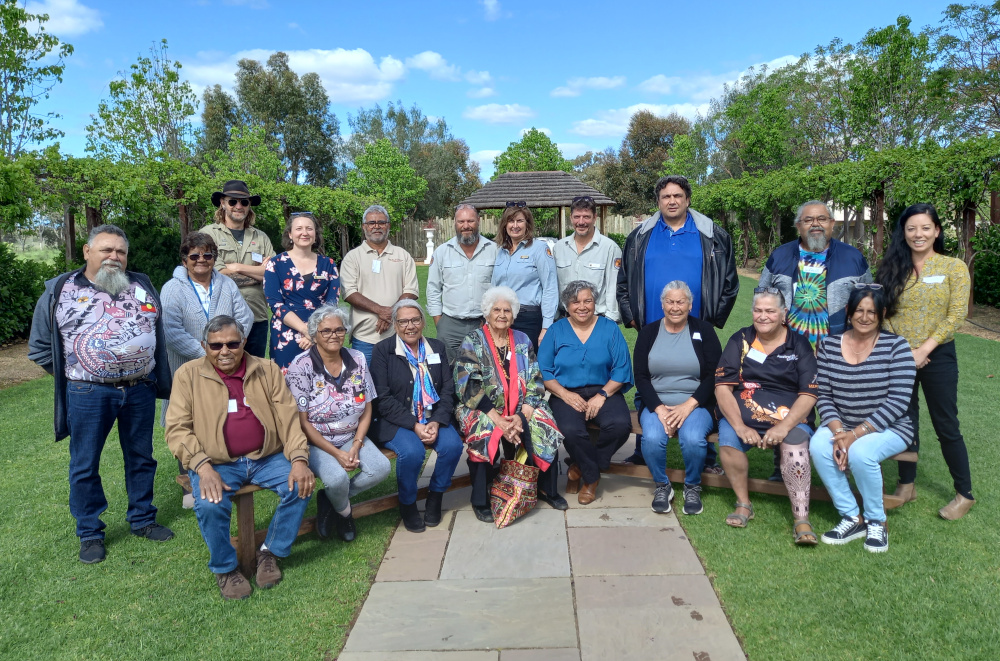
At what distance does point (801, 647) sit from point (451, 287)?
3.28 meters

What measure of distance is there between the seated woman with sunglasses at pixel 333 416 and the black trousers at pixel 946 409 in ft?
10.5

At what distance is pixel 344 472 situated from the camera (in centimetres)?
373

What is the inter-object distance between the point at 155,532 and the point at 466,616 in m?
2.03

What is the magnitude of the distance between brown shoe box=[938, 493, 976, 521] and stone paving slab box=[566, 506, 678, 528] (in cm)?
153

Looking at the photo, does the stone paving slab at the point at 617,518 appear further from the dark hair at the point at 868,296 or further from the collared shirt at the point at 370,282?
the collared shirt at the point at 370,282

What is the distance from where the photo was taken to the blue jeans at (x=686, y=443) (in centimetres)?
410

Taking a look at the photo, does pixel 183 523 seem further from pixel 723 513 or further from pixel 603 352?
pixel 723 513

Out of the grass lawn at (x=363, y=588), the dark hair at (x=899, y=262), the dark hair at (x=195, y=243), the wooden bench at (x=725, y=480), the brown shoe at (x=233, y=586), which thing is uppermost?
the dark hair at (x=195, y=243)

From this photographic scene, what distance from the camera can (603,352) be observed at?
4426mm

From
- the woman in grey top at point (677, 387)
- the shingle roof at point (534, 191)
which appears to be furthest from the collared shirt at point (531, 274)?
the shingle roof at point (534, 191)

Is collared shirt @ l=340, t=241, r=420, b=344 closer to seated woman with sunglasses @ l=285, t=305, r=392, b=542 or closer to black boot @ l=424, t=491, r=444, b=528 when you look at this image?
seated woman with sunglasses @ l=285, t=305, r=392, b=542

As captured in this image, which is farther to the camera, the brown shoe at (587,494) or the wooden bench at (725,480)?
the brown shoe at (587,494)

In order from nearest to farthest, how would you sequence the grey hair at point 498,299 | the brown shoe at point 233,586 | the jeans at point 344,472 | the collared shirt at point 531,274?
the brown shoe at point 233,586, the jeans at point 344,472, the grey hair at point 498,299, the collared shirt at point 531,274

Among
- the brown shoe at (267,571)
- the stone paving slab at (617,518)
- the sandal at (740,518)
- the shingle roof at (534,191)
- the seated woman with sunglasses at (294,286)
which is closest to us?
the brown shoe at (267,571)
